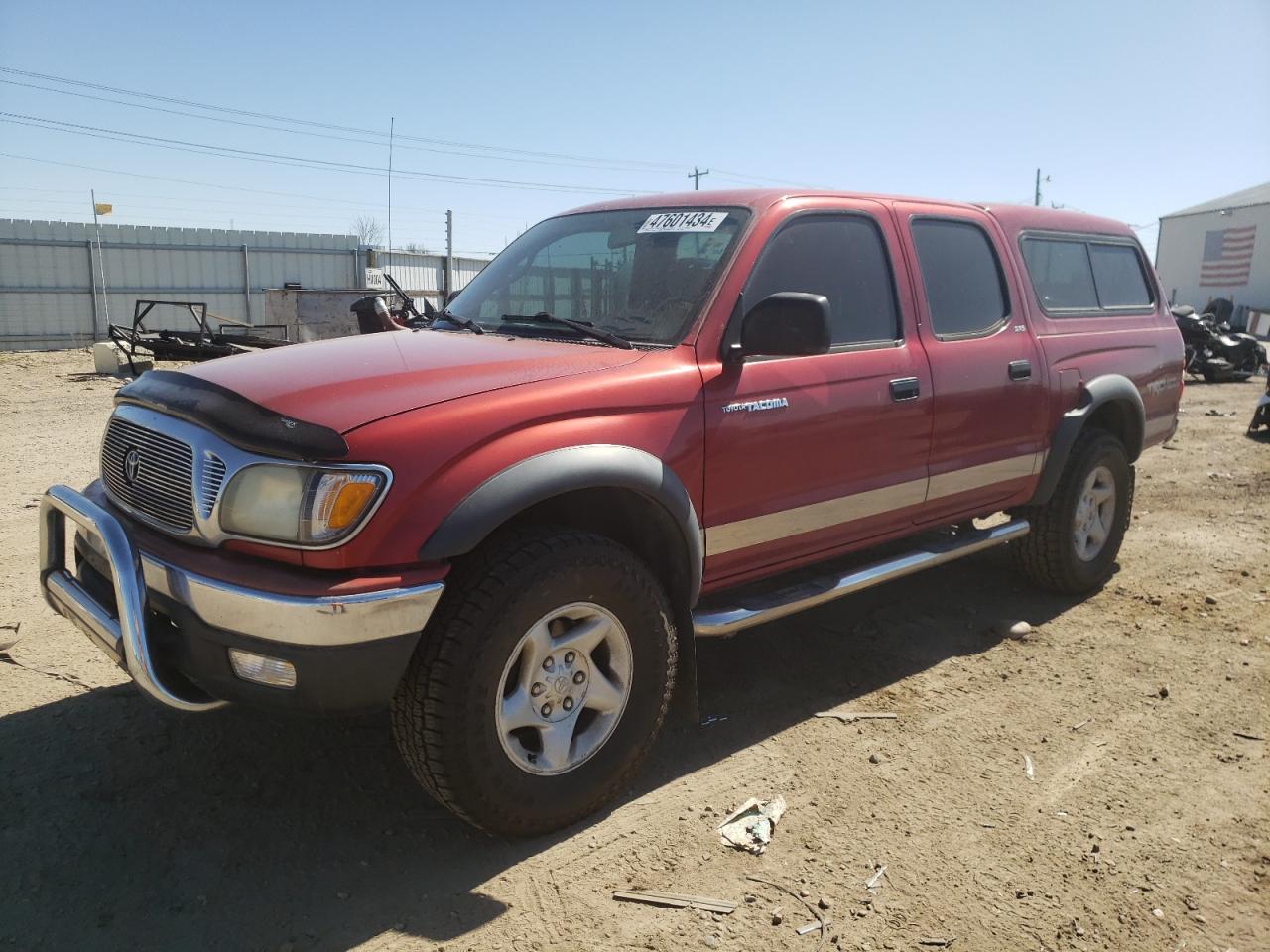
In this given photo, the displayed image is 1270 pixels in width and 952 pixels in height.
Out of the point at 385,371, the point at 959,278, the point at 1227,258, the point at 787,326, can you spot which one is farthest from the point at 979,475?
the point at 1227,258

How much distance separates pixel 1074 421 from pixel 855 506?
1.69 metres

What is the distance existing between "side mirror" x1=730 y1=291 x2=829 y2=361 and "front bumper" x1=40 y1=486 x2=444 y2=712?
1371 millimetres

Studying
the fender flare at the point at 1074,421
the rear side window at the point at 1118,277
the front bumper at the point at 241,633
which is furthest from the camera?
the rear side window at the point at 1118,277

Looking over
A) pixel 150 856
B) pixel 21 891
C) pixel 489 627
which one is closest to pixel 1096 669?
pixel 489 627

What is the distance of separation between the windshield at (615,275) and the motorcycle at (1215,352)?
51.7 feet

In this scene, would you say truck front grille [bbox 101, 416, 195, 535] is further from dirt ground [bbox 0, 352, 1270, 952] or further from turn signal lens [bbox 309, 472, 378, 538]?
dirt ground [bbox 0, 352, 1270, 952]

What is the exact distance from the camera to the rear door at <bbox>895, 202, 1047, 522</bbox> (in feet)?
13.2

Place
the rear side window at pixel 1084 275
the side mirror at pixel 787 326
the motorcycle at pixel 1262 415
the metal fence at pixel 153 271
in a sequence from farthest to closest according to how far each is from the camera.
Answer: the metal fence at pixel 153 271 < the motorcycle at pixel 1262 415 < the rear side window at pixel 1084 275 < the side mirror at pixel 787 326

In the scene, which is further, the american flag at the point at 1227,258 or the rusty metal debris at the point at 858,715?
the american flag at the point at 1227,258

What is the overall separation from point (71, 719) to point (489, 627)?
194 cm

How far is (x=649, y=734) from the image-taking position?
3.03 meters

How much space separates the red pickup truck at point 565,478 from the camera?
240cm

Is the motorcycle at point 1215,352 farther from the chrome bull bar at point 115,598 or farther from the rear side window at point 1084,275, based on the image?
the chrome bull bar at point 115,598

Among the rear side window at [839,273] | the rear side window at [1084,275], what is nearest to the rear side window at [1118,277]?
the rear side window at [1084,275]
